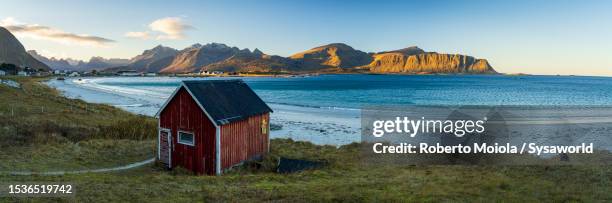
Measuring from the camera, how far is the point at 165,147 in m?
18.1

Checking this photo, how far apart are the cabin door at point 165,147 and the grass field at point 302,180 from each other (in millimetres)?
500

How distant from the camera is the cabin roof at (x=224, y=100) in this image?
1669 centimetres

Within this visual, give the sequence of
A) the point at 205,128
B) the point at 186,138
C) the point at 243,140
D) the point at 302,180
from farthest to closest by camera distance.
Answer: the point at 243,140
the point at 186,138
the point at 205,128
the point at 302,180

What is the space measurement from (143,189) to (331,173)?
780 cm

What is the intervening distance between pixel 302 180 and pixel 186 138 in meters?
5.97

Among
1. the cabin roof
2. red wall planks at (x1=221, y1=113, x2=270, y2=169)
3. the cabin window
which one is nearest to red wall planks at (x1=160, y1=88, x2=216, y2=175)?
the cabin window

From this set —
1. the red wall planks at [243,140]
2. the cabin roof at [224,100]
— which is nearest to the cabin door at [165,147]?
the cabin roof at [224,100]

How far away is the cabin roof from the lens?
16.7 meters

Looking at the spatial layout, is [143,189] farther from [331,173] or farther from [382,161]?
[382,161]

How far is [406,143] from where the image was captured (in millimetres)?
28500

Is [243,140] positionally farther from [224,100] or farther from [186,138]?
[186,138]

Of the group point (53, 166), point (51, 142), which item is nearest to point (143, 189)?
point (53, 166)

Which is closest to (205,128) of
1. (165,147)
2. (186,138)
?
(186,138)

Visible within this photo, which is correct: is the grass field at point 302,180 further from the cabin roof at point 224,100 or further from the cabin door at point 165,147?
the cabin roof at point 224,100
